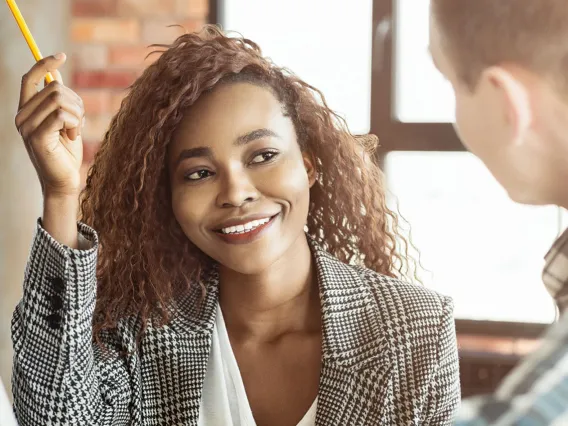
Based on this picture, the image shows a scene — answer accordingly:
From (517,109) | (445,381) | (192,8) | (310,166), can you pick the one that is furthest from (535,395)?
(192,8)

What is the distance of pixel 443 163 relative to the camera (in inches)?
32.5

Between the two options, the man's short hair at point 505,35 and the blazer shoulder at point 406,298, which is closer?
the man's short hair at point 505,35

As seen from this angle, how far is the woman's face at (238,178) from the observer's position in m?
0.73

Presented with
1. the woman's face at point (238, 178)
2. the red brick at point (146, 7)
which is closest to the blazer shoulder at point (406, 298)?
the woman's face at point (238, 178)

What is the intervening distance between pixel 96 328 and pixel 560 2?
0.62 metres

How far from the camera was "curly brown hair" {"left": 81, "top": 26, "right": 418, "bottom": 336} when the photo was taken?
76 cm

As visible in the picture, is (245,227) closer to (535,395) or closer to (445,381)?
(445,381)

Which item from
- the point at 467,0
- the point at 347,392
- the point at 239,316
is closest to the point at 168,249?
the point at 239,316

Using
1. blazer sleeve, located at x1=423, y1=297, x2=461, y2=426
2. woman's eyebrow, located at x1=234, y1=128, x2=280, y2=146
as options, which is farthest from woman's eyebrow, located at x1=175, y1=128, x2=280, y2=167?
blazer sleeve, located at x1=423, y1=297, x2=461, y2=426

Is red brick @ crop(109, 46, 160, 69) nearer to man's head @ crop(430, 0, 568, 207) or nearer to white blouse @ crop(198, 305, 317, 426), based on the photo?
white blouse @ crop(198, 305, 317, 426)

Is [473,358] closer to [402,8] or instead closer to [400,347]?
[400,347]

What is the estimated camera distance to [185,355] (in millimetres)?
769

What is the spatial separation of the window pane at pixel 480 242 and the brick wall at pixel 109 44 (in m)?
0.45

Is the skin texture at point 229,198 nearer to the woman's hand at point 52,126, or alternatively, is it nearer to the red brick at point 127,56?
the woman's hand at point 52,126
